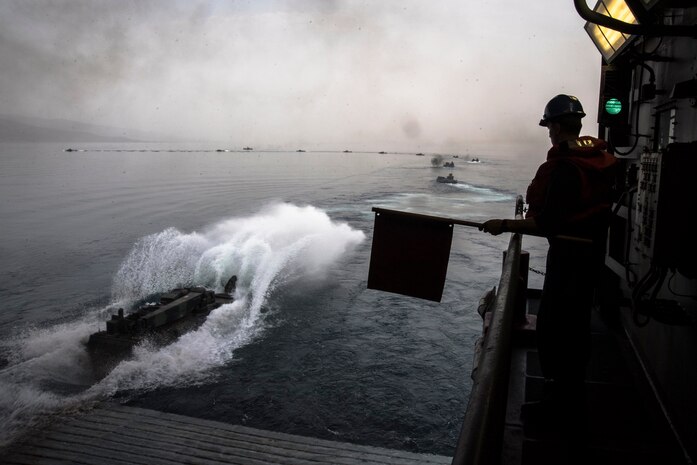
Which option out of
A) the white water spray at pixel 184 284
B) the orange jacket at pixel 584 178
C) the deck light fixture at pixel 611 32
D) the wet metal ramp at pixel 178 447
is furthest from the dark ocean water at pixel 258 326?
the orange jacket at pixel 584 178

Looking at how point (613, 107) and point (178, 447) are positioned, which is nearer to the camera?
point (613, 107)

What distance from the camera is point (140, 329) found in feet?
70.4

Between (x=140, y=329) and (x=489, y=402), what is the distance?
875 inches

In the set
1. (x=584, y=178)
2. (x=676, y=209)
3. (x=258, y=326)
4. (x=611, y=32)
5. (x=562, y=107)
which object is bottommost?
(x=258, y=326)

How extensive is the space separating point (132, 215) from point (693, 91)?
76.8m

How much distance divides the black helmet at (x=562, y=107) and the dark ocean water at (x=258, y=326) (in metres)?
15.1

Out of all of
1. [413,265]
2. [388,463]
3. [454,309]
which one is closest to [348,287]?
[454,309]

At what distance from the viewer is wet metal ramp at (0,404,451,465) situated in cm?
1067

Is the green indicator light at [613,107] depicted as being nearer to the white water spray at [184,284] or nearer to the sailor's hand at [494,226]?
the sailor's hand at [494,226]

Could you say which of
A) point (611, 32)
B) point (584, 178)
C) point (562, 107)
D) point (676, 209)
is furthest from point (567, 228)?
point (611, 32)

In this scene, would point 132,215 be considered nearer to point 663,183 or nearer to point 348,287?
point 348,287

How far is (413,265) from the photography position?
4.30 metres

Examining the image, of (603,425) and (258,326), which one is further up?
(603,425)

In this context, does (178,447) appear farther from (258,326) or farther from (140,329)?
(258,326)
